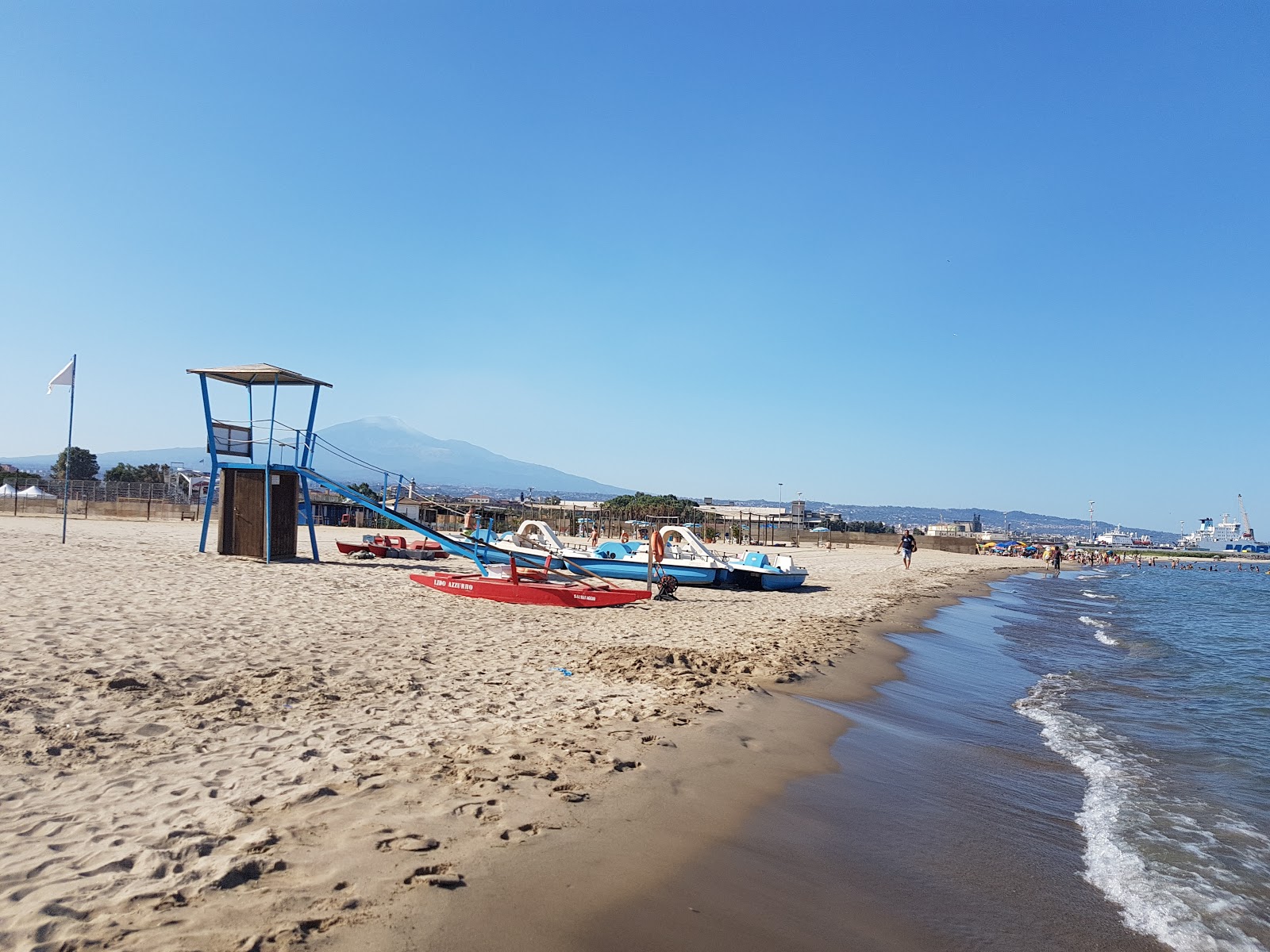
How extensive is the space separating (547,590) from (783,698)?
22.0ft

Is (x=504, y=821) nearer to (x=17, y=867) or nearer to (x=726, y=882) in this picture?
(x=726, y=882)

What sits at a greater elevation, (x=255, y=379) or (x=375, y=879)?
(x=255, y=379)

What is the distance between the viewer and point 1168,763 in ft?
26.6

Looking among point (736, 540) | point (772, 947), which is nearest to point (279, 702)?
point (772, 947)

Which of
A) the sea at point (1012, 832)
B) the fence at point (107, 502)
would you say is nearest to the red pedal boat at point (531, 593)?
the sea at point (1012, 832)

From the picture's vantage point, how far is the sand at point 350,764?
11.4 ft

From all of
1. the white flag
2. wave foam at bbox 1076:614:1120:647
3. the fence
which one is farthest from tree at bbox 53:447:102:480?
wave foam at bbox 1076:614:1120:647

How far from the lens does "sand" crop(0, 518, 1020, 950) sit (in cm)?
347

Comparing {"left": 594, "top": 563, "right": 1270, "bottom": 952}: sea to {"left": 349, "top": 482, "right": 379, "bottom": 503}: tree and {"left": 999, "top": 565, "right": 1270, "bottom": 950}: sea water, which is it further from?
{"left": 349, "top": 482, "right": 379, "bottom": 503}: tree

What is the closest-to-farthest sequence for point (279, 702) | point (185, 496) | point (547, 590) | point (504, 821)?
1. point (504, 821)
2. point (279, 702)
3. point (547, 590)
4. point (185, 496)

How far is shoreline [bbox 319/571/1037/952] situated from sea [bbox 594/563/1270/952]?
0.21 meters

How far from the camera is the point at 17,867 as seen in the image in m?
3.58

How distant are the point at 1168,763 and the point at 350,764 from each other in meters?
8.25

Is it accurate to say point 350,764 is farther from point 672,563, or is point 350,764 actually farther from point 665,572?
point 672,563
